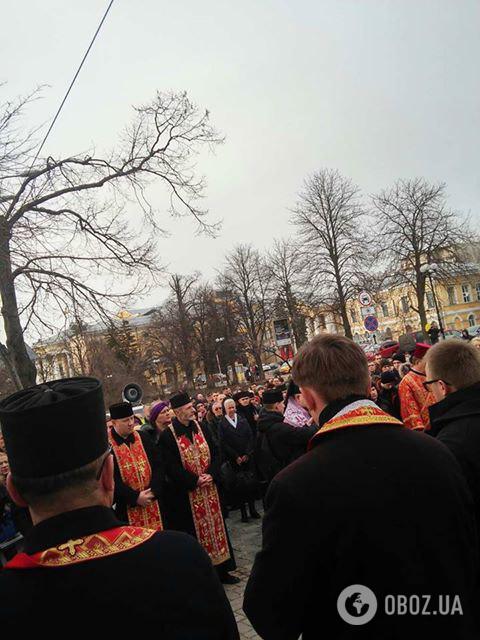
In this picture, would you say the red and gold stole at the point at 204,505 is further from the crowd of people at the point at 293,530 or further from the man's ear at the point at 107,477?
the man's ear at the point at 107,477

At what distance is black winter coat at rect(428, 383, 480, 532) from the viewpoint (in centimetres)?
241

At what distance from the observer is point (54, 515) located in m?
1.52

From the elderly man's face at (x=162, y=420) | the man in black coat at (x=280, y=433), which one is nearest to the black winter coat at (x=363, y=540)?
the man in black coat at (x=280, y=433)

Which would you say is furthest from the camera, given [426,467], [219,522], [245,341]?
[245,341]

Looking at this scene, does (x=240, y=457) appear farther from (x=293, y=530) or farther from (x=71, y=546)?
(x=71, y=546)

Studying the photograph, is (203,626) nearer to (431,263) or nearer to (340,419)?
(340,419)

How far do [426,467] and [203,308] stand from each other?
187 feet

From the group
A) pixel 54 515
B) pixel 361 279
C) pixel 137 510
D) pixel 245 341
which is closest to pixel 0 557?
pixel 137 510

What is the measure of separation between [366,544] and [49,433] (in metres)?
1.04

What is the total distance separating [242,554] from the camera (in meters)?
6.74

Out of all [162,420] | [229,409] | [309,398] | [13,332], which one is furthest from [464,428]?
[13,332]

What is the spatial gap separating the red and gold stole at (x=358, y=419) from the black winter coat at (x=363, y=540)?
50mm

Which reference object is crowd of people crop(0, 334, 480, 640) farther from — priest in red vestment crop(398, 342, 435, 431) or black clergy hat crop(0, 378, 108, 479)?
priest in red vestment crop(398, 342, 435, 431)

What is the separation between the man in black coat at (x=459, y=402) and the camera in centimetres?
245
